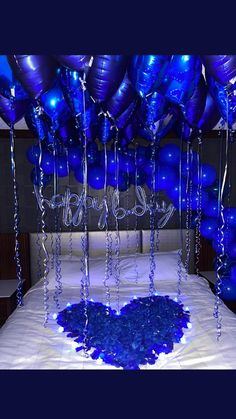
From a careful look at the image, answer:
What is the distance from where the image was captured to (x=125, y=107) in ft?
6.31

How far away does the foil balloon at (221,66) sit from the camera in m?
1.37

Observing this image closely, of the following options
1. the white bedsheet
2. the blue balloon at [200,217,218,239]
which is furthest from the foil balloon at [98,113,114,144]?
the white bedsheet

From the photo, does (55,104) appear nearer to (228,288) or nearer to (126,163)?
(126,163)

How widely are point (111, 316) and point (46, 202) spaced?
57.5 inches

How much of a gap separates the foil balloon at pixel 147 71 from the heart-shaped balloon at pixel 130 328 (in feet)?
4.43

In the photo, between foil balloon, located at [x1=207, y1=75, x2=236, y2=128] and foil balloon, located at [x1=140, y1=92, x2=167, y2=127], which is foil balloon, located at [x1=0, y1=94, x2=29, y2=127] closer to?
foil balloon, located at [x1=140, y1=92, x2=167, y2=127]

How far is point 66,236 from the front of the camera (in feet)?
11.7

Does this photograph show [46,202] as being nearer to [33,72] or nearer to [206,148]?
[206,148]

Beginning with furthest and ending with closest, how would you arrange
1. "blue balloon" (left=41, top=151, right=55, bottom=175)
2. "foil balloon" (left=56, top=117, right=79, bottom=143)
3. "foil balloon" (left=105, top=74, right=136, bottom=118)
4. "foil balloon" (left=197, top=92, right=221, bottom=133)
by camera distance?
"blue balloon" (left=41, top=151, right=55, bottom=175) → "foil balloon" (left=56, top=117, right=79, bottom=143) → "foil balloon" (left=197, top=92, right=221, bottom=133) → "foil balloon" (left=105, top=74, right=136, bottom=118)

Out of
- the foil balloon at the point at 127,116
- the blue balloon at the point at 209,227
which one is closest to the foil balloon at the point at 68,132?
the foil balloon at the point at 127,116

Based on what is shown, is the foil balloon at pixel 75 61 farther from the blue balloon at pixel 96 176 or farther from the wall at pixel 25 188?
the wall at pixel 25 188

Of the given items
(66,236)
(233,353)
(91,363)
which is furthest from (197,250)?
(91,363)

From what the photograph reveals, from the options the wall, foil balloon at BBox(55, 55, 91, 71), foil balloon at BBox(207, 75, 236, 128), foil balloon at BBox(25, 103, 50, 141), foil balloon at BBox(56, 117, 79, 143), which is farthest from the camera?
the wall

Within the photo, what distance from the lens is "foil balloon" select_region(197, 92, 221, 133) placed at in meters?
2.09
